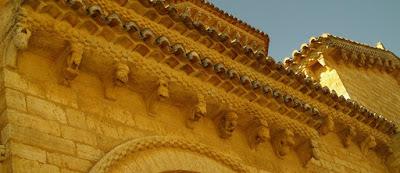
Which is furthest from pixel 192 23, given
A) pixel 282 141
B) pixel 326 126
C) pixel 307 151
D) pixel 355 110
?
pixel 355 110

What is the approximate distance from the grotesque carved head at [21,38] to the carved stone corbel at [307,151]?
3365mm

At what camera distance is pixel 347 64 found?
453 inches

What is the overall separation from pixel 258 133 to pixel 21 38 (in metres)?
2.75

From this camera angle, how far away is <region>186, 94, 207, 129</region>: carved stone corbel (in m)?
5.47

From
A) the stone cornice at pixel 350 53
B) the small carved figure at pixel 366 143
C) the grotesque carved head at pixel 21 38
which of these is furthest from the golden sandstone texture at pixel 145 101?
the stone cornice at pixel 350 53

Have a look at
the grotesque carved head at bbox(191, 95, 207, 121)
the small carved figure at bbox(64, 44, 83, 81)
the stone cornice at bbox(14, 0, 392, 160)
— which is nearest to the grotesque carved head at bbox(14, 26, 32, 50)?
the stone cornice at bbox(14, 0, 392, 160)

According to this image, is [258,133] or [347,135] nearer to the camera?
[258,133]

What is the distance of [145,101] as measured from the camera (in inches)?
207

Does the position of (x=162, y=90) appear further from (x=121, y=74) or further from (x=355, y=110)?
(x=355, y=110)

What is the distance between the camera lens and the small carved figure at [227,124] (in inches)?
228

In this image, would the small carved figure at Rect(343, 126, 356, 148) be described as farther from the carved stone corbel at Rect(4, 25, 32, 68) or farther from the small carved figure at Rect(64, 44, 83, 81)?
the carved stone corbel at Rect(4, 25, 32, 68)

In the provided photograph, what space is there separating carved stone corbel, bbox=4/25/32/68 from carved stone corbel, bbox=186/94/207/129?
68.9 inches

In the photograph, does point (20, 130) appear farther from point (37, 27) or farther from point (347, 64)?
point (347, 64)

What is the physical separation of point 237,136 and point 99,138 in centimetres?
191
